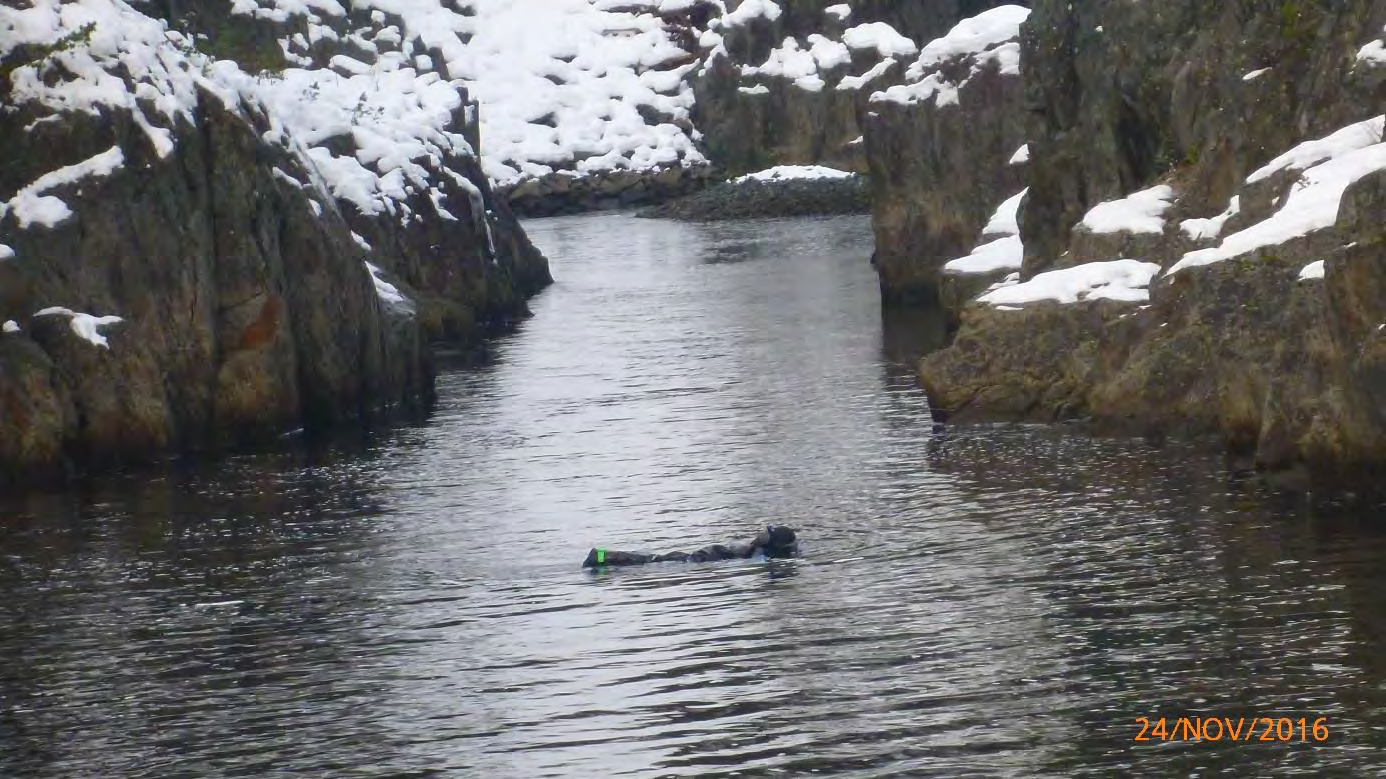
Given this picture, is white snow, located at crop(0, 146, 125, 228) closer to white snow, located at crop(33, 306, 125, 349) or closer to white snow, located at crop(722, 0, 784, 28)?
white snow, located at crop(33, 306, 125, 349)

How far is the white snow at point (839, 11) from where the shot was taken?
122m

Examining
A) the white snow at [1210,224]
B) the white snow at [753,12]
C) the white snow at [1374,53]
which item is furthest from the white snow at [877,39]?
the white snow at [1374,53]

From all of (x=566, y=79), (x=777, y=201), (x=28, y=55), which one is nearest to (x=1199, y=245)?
(x=28, y=55)

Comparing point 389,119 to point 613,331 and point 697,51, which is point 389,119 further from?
point 697,51

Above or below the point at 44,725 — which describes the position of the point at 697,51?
above

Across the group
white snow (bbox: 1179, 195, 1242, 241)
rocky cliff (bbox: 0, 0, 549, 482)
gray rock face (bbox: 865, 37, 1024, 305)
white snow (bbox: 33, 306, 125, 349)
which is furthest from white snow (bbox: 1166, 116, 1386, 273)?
gray rock face (bbox: 865, 37, 1024, 305)

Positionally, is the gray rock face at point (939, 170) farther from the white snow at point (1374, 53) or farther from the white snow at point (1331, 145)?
the white snow at point (1331, 145)

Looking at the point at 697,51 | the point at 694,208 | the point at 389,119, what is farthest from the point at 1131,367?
the point at 697,51

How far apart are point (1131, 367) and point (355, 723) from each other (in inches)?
720

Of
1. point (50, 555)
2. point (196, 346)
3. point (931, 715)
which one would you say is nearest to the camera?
point (931, 715)

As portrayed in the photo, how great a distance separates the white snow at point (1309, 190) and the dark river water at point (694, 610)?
11.8 feet

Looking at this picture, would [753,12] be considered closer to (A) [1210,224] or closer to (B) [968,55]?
(B) [968,55]

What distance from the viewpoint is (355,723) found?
1919cm
